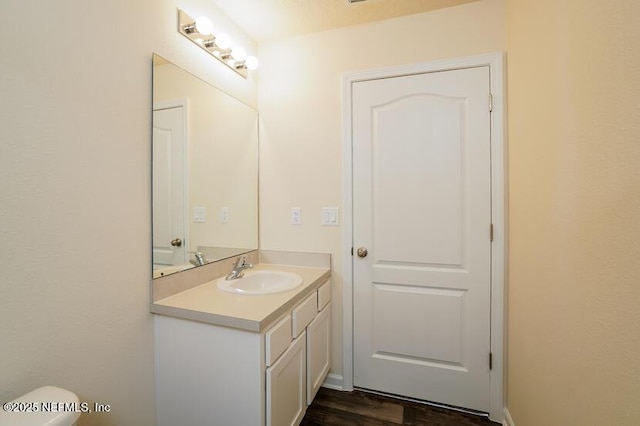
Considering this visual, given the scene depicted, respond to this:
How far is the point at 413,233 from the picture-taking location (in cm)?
176

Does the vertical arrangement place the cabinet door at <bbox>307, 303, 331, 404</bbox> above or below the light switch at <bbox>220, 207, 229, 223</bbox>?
below

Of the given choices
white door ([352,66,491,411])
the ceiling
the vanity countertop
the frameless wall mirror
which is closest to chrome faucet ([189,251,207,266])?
the frameless wall mirror

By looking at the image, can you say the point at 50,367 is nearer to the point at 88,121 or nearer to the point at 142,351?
the point at 142,351

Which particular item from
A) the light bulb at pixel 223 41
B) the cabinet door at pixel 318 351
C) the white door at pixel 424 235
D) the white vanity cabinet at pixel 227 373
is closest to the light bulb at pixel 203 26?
the light bulb at pixel 223 41

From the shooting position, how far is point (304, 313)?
1488 mm

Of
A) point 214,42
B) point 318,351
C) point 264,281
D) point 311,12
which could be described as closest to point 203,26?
point 214,42

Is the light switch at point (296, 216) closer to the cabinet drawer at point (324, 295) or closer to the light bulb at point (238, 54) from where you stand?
the cabinet drawer at point (324, 295)

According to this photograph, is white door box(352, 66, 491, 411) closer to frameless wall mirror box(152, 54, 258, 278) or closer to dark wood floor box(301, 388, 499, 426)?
dark wood floor box(301, 388, 499, 426)

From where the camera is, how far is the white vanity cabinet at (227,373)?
1118mm

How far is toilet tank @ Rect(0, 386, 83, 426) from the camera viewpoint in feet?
2.33

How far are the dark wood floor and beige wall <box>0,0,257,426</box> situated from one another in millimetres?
951

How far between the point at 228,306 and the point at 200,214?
0.61 m

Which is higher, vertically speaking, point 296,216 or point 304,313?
point 296,216

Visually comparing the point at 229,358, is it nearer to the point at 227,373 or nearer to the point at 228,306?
the point at 227,373
